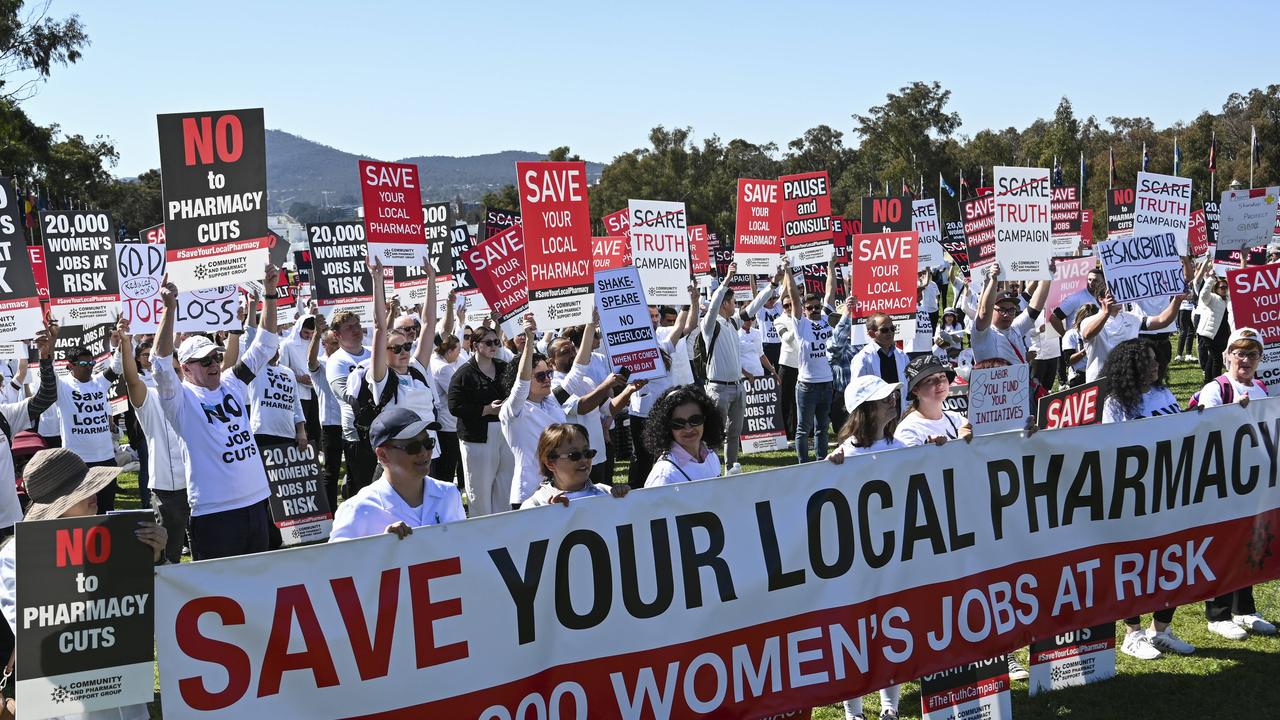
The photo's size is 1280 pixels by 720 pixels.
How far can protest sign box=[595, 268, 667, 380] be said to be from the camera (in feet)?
31.7

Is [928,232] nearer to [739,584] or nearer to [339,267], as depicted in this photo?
[339,267]

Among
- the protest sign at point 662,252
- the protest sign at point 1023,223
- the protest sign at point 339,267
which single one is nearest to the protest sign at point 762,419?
the protest sign at point 662,252

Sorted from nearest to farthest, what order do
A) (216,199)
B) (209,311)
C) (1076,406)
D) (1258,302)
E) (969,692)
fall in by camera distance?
(969,692) → (1076,406) → (216,199) → (1258,302) → (209,311)

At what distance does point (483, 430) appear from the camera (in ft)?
29.7

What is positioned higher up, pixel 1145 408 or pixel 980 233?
pixel 980 233

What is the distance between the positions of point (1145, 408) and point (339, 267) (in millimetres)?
10775

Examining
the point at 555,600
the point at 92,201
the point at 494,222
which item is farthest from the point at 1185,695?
the point at 92,201

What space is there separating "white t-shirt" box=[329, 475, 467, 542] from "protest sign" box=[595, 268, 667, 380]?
4.45 m

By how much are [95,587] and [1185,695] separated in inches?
221

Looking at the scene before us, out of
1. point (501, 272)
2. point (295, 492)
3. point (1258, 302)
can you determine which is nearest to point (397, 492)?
point (295, 492)

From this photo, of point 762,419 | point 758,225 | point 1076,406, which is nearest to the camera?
point 1076,406

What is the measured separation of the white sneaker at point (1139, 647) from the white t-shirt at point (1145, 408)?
1.38 metres

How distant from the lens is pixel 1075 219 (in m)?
19.0

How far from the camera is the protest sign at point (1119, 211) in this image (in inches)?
794
